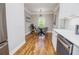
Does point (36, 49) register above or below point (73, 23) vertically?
below

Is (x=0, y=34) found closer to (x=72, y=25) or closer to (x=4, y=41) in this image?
(x=4, y=41)

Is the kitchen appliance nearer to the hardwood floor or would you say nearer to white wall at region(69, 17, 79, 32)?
white wall at region(69, 17, 79, 32)

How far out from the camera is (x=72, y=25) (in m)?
2.87

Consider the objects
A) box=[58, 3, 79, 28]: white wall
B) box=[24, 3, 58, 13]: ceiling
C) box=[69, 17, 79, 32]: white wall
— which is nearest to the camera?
box=[69, 17, 79, 32]: white wall

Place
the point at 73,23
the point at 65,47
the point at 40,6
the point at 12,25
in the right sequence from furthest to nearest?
the point at 40,6 < the point at 12,25 < the point at 73,23 < the point at 65,47

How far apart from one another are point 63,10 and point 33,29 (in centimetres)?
596

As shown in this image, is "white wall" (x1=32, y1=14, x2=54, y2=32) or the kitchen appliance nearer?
the kitchen appliance

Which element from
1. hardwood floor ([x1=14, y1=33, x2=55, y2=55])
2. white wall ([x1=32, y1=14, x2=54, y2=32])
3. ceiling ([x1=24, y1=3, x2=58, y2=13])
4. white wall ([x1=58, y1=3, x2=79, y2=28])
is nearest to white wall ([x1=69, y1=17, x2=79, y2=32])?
white wall ([x1=58, y1=3, x2=79, y2=28])

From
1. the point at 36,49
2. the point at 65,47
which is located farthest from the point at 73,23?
the point at 36,49

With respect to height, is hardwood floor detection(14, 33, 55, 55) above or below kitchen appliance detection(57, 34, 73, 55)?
below

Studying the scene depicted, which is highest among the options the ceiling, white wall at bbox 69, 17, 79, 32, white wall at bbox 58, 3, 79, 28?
the ceiling

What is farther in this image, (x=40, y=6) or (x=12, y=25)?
(x=40, y=6)

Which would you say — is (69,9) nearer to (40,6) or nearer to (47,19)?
(40,6)
